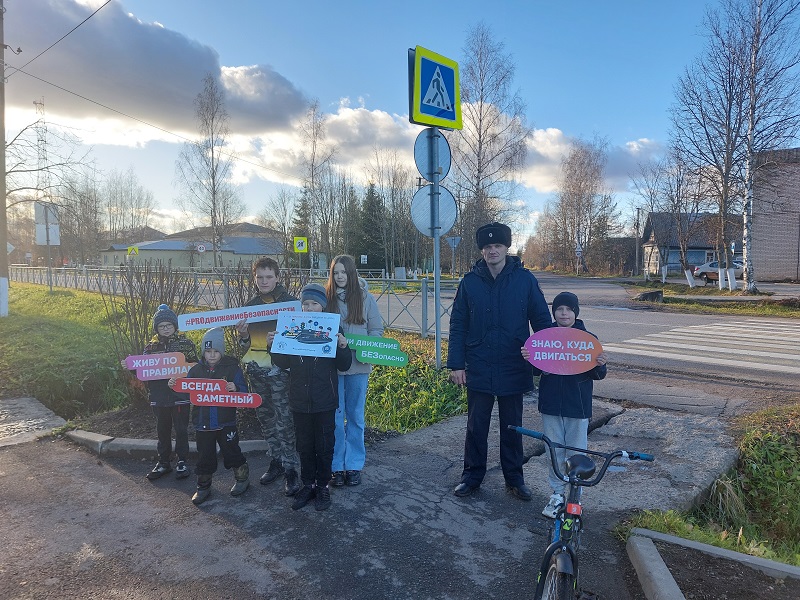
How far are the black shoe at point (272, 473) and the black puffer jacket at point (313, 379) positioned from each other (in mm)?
821

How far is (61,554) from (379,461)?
2.39 meters

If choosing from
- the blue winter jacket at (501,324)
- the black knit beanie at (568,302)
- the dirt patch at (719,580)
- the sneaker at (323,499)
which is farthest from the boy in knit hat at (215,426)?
the dirt patch at (719,580)

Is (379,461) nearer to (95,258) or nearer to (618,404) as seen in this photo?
(618,404)

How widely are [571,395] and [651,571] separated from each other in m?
1.07

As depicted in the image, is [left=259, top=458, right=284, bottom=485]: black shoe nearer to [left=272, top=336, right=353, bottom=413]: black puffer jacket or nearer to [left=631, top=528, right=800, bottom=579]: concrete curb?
[left=272, top=336, right=353, bottom=413]: black puffer jacket

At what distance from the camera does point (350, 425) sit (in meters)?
4.12

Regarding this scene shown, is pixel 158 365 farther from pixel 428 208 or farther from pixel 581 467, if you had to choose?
pixel 428 208

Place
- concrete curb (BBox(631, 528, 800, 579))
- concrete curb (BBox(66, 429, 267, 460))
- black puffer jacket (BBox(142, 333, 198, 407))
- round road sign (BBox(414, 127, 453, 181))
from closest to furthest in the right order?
concrete curb (BBox(631, 528, 800, 579)) → black puffer jacket (BBox(142, 333, 198, 407)) → concrete curb (BBox(66, 429, 267, 460)) → round road sign (BBox(414, 127, 453, 181))

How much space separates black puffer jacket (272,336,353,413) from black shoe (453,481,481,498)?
1119 mm

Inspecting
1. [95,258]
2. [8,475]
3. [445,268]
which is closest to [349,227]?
[445,268]

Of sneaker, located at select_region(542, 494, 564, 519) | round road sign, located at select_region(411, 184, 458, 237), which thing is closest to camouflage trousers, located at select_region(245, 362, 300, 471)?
sneaker, located at select_region(542, 494, 564, 519)

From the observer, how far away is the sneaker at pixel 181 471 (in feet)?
13.9

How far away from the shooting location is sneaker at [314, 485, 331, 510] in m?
3.67

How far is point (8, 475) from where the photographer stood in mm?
4398
